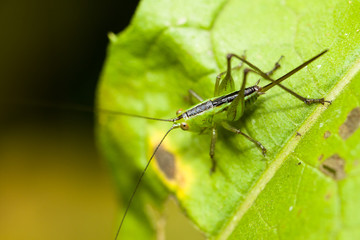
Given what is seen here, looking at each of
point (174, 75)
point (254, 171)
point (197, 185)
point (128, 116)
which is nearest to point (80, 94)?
point (128, 116)

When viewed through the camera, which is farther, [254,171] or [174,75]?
[174,75]

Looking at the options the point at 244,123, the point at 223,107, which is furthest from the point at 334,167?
the point at 223,107

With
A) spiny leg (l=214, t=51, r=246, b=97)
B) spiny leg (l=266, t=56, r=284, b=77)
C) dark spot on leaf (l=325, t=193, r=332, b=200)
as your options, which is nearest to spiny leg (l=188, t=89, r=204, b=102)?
spiny leg (l=214, t=51, r=246, b=97)

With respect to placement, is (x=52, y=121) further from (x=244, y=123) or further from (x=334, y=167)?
(x=334, y=167)

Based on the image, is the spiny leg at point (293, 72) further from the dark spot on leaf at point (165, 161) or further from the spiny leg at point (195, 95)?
the dark spot on leaf at point (165, 161)

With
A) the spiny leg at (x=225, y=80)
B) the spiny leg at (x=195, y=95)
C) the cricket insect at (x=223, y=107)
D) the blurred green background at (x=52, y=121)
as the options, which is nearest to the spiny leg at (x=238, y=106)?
the cricket insect at (x=223, y=107)

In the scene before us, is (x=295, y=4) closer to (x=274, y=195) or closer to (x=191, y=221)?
(x=274, y=195)
